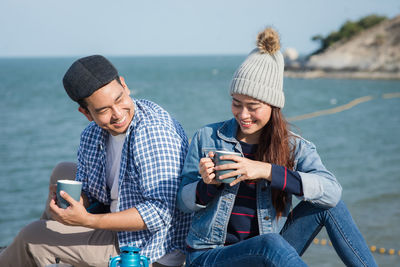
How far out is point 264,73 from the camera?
8.77 ft

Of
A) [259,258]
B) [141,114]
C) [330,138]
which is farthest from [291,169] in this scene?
[330,138]

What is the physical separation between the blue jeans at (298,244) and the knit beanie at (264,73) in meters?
0.66

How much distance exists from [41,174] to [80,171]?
11806mm

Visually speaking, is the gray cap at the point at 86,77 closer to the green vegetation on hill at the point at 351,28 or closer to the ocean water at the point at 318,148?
the ocean water at the point at 318,148

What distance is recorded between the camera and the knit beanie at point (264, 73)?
2.63 meters

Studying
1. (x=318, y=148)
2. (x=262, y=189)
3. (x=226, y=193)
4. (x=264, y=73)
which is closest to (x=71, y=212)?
(x=226, y=193)

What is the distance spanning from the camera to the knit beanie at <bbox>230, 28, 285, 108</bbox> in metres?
2.63

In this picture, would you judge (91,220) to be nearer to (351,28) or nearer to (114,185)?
(114,185)

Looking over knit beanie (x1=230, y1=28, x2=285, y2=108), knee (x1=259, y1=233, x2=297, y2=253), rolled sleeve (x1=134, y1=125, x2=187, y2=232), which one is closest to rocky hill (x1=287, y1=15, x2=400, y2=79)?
knit beanie (x1=230, y1=28, x2=285, y2=108)

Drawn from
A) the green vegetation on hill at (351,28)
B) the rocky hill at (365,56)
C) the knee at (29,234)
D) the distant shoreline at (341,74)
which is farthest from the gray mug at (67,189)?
the green vegetation on hill at (351,28)

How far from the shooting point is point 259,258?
2.37 m

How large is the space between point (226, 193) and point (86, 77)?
979 millimetres

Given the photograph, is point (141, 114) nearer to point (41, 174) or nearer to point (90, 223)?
point (90, 223)

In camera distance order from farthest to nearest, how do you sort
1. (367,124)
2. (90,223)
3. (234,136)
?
(367,124)
(234,136)
(90,223)
